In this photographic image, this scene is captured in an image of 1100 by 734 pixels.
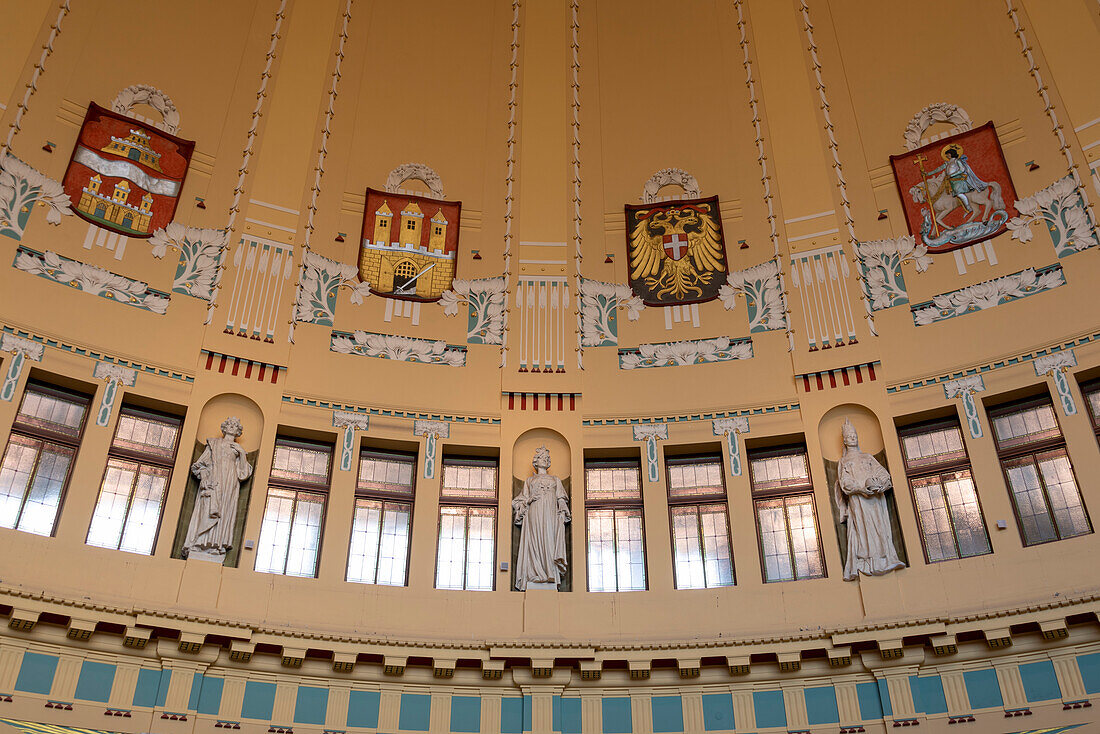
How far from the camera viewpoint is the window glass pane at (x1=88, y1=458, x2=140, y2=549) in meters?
15.0

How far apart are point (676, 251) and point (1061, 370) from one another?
6868 millimetres

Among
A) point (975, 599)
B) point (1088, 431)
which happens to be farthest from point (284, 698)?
point (1088, 431)

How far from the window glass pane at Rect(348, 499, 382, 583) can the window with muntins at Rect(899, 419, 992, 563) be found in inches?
335

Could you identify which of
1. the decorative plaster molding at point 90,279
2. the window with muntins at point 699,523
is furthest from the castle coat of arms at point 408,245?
the window with muntins at point 699,523

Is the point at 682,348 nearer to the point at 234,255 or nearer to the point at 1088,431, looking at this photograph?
the point at 1088,431

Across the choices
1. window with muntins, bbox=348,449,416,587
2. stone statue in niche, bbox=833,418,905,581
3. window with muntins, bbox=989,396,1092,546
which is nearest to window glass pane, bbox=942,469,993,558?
window with muntins, bbox=989,396,1092,546

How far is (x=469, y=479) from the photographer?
17453mm

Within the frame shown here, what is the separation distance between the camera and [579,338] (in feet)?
59.9

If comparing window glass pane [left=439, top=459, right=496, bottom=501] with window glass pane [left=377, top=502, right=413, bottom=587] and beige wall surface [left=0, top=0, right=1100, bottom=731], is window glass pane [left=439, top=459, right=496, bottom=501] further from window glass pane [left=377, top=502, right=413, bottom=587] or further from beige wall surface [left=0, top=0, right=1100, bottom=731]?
window glass pane [left=377, top=502, right=413, bottom=587]

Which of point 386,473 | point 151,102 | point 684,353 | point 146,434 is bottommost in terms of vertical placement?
point 386,473

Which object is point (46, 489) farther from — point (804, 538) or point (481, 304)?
point (804, 538)

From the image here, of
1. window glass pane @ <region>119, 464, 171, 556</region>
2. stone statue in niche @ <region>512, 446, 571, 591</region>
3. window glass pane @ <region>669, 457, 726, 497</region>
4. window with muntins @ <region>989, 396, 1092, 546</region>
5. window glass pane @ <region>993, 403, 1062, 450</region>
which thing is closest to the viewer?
window with muntins @ <region>989, 396, 1092, 546</region>

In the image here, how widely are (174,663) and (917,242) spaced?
13513 millimetres

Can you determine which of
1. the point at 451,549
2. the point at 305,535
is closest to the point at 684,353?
the point at 451,549
